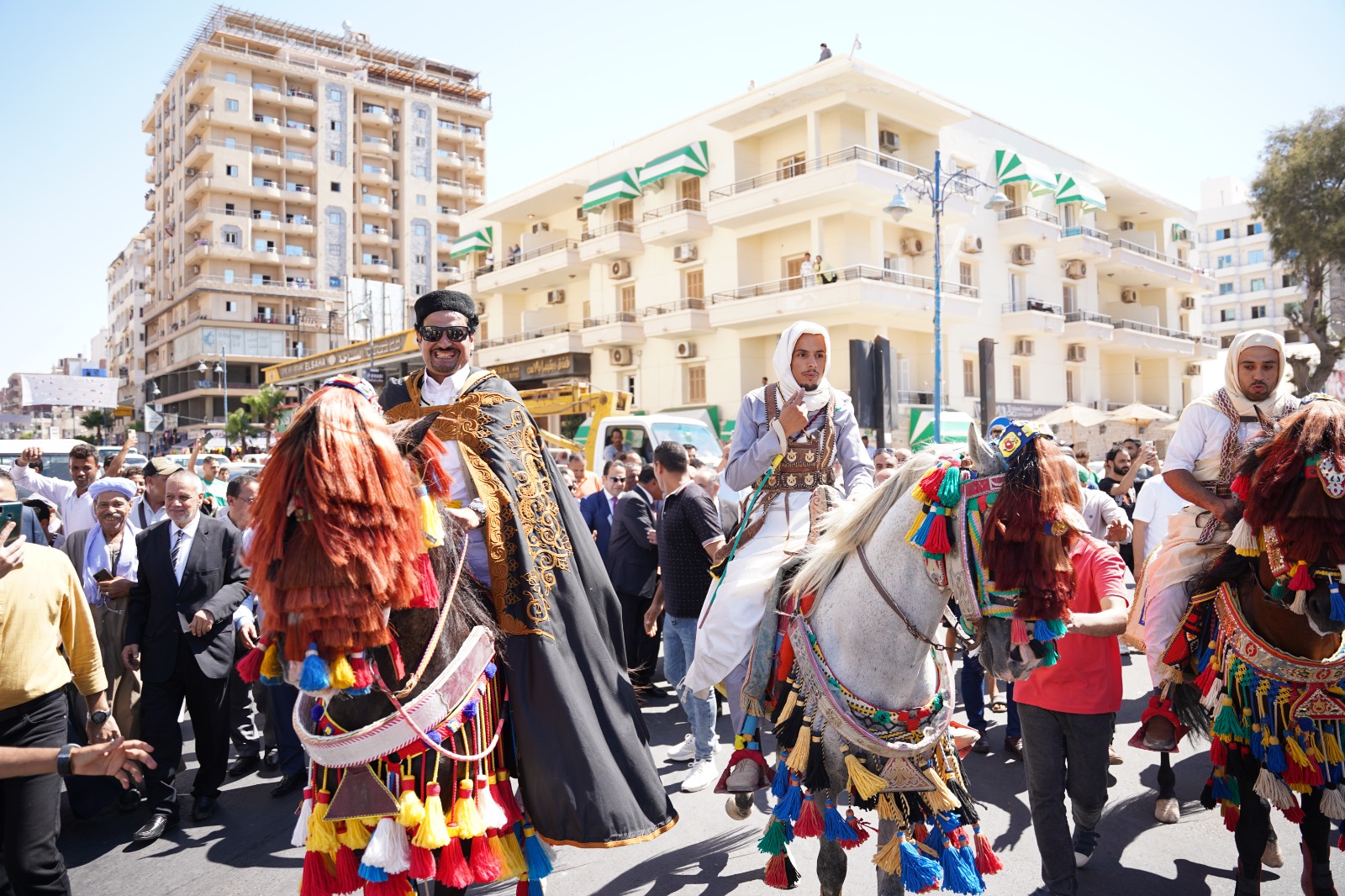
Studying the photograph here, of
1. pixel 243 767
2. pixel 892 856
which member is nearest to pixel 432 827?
pixel 892 856

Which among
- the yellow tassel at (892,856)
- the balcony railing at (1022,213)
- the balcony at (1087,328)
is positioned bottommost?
the yellow tassel at (892,856)

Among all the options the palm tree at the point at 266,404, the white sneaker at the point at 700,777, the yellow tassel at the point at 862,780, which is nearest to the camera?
the yellow tassel at the point at 862,780

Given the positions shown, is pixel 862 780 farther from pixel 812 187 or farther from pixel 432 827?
pixel 812 187

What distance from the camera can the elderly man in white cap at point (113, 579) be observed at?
5.74m

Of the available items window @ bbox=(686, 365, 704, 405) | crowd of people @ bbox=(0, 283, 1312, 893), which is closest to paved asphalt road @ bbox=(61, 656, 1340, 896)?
crowd of people @ bbox=(0, 283, 1312, 893)

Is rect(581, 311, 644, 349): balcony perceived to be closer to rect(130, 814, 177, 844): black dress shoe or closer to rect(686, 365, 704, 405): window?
rect(686, 365, 704, 405): window

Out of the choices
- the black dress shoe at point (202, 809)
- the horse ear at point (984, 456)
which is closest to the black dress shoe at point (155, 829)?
the black dress shoe at point (202, 809)

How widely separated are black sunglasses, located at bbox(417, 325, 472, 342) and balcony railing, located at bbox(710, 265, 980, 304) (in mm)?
20407

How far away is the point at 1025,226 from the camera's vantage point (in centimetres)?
2853

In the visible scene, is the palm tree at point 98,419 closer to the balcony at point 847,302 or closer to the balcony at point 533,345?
the balcony at point 533,345

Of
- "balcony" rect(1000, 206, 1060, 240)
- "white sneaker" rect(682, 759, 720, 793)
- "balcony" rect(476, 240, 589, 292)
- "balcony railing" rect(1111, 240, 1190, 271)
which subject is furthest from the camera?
"balcony railing" rect(1111, 240, 1190, 271)

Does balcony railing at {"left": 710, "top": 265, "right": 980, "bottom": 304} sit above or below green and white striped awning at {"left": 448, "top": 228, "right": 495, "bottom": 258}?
below

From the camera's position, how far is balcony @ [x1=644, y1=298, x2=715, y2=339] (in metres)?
27.1

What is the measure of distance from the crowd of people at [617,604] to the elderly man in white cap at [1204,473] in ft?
0.06
